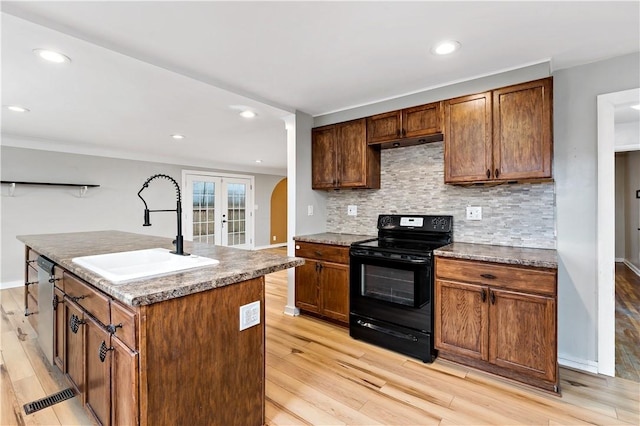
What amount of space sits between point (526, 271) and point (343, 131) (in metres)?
2.07

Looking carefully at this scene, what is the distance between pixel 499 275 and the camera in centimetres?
206

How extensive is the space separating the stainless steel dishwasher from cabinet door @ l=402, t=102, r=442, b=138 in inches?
113

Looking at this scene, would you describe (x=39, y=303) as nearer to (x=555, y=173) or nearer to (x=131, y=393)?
(x=131, y=393)

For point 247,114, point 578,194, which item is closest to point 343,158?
point 247,114

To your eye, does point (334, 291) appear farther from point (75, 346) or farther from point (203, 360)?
point (75, 346)

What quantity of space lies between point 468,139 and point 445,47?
773 mm

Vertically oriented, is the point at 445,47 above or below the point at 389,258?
above

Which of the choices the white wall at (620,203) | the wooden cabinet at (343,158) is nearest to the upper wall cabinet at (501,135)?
the wooden cabinet at (343,158)

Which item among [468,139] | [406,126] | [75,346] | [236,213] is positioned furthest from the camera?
[236,213]

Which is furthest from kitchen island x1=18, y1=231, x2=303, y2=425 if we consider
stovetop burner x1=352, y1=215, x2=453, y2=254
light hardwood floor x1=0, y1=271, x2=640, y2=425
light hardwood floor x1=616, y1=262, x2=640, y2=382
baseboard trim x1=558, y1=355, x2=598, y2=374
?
light hardwood floor x1=616, y1=262, x2=640, y2=382

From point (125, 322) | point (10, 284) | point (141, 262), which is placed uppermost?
point (141, 262)

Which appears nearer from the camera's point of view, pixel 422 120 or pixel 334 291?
pixel 422 120

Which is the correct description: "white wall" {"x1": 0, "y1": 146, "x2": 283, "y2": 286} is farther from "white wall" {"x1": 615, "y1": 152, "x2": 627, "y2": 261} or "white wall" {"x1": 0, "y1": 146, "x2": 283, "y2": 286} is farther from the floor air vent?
"white wall" {"x1": 615, "y1": 152, "x2": 627, "y2": 261}

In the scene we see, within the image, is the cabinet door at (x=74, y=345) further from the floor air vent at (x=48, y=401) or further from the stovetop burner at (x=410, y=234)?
the stovetop burner at (x=410, y=234)
